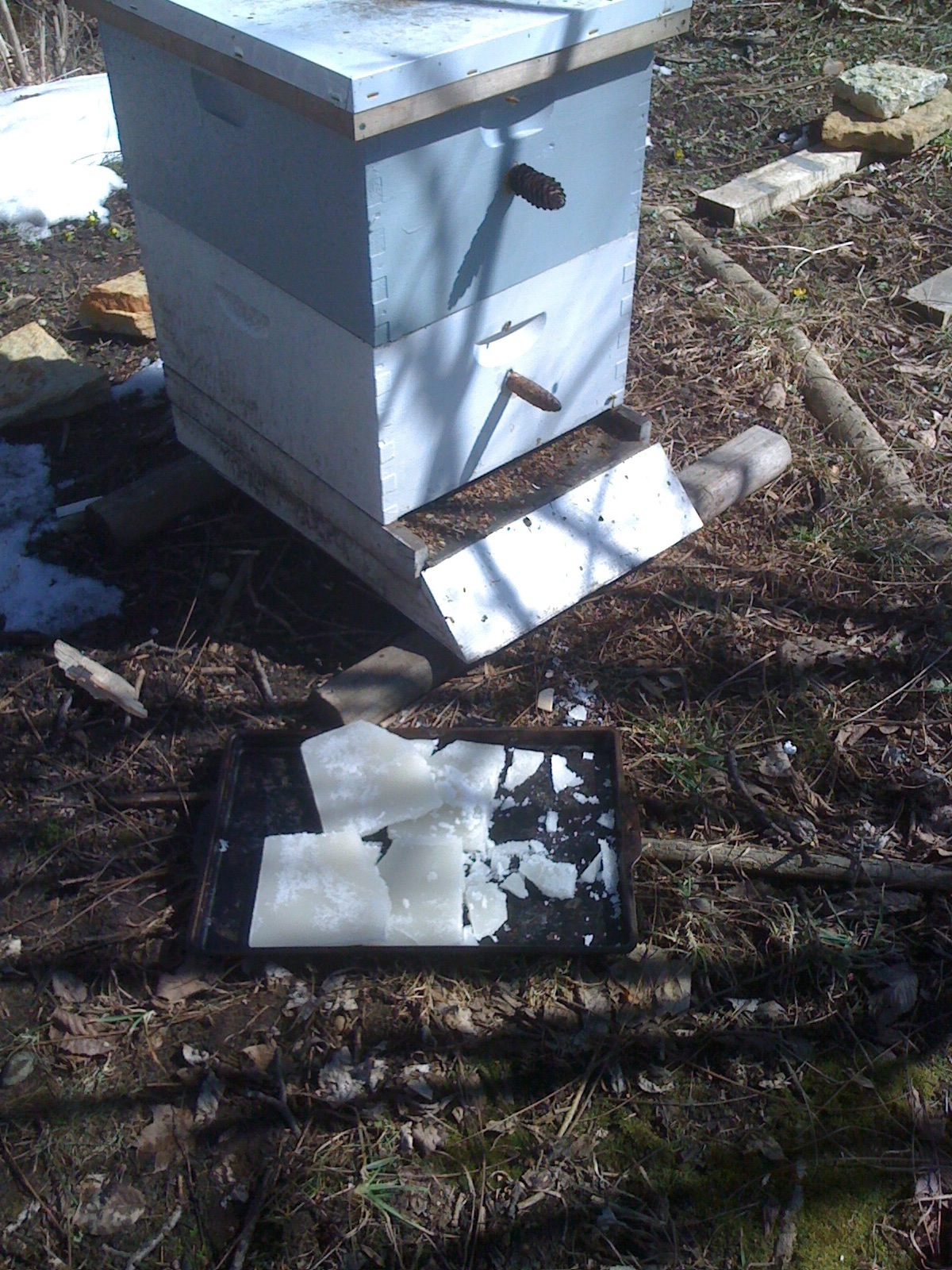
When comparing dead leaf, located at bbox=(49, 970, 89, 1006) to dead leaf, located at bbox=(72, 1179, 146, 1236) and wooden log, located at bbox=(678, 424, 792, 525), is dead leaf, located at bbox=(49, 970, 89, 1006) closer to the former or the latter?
dead leaf, located at bbox=(72, 1179, 146, 1236)

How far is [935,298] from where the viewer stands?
12.3 ft

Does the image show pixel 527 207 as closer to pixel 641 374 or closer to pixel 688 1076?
pixel 641 374

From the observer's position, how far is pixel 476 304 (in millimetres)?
2229

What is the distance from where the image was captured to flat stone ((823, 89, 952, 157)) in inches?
179

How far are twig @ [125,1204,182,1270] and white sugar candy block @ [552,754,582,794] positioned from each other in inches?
39.8

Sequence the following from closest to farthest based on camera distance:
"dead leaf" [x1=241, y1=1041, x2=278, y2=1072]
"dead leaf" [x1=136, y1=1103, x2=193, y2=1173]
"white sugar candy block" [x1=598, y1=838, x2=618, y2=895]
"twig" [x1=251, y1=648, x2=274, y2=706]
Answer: "dead leaf" [x1=136, y1=1103, x2=193, y2=1173] < "dead leaf" [x1=241, y1=1041, x2=278, y2=1072] < "white sugar candy block" [x1=598, y1=838, x2=618, y2=895] < "twig" [x1=251, y1=648, x2=274, y2=706]

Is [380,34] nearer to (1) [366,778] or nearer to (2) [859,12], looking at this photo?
(1) [366,778]

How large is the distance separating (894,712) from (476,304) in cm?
126

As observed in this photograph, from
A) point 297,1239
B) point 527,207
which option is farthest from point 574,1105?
point 527,207

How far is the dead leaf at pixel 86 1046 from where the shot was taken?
1.94 m

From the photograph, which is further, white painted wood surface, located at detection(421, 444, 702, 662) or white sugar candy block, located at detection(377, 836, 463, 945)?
white painted wood surface, located at detection(421, 444, 702, 662)

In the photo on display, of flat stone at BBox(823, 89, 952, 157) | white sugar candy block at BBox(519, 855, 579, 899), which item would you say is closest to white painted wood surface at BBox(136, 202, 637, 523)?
white sugar candy block at BBox(519, 855, 579, 899)

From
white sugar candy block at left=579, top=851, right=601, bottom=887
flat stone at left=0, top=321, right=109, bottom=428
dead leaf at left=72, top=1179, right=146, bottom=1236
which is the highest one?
flat stone at left=0, top=321, right=109, bottom=428

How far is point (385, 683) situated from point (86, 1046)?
35.9 inches
